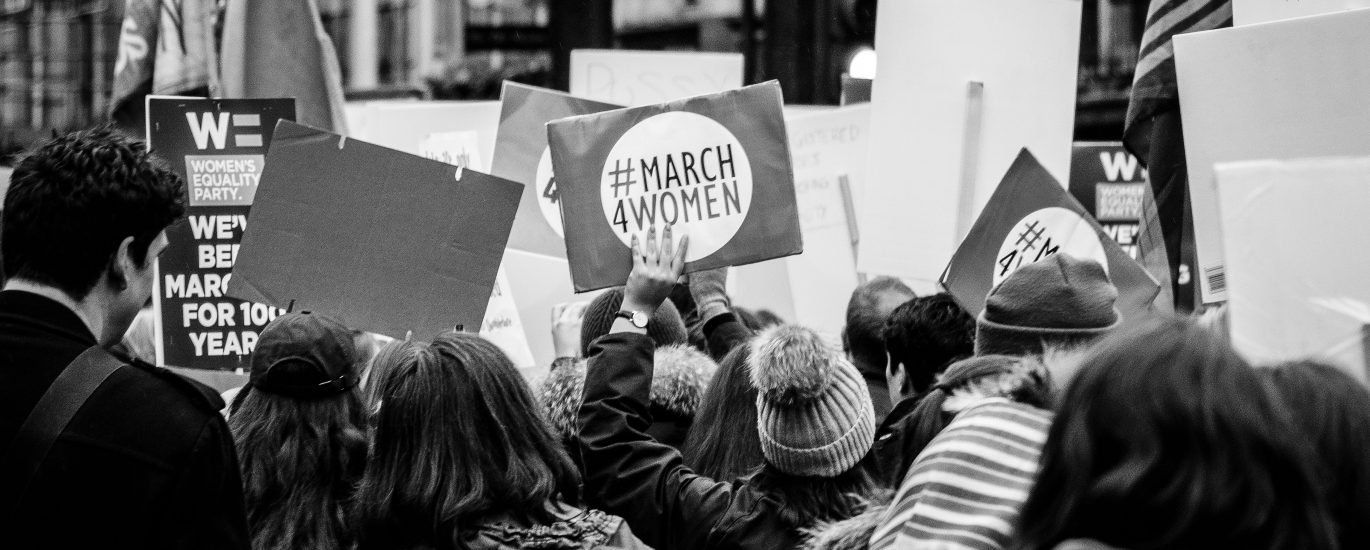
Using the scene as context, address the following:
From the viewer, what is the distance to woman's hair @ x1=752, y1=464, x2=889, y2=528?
238 centimetres

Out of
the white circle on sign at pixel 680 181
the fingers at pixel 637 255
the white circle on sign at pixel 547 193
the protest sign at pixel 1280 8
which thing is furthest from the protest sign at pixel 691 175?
the white circle on sign at pixel 547 193

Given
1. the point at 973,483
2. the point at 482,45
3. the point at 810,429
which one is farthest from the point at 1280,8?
the point at 482,45

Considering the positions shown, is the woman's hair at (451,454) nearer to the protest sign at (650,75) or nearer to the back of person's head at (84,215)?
the back of person's head at (84,215)

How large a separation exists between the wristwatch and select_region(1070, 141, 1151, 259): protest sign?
11.7 ft

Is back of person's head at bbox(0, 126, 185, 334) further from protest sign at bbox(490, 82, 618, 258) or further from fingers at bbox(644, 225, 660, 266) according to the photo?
protest sign at bbox(490, 82, 618, 258)

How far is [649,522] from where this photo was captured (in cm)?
255

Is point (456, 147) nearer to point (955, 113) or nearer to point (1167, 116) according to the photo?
point (955, 113)

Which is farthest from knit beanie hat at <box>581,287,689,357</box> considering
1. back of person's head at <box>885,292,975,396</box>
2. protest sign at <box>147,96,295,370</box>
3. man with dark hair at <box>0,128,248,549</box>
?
man with dark hair at <box>0,128,248,549</box>

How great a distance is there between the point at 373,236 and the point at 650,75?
2.65 metres

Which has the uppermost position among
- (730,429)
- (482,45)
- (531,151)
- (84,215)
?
(482,45)

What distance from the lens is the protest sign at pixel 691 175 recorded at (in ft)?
11.2

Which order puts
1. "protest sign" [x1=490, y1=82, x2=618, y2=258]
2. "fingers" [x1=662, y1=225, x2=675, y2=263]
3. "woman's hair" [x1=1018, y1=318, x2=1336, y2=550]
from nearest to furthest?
1. "woman's hair" [x1=1018, y1=318, x2=1336, y2=550]
2. "fingers" [x1=662, y1=225, x2=675, y2=263]
3. "protest sign" [x1=490, y1=82, x2=618, y2=258]

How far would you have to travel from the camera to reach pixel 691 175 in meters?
3.50

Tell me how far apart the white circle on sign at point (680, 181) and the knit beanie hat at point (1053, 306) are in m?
1.06
